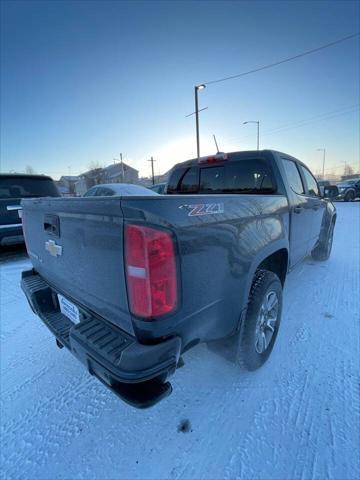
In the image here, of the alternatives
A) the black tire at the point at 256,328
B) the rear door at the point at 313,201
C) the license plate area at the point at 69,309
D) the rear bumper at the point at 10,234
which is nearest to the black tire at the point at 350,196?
the rear door at the point at 313,201

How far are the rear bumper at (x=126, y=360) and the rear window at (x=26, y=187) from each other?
17.1 ft

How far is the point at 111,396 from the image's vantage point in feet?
6.58

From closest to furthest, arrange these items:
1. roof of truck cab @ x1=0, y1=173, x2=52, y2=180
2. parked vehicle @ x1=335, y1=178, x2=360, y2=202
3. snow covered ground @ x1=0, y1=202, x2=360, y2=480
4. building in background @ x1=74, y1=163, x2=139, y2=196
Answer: snow covered ground @ x1=0, y1=202, x2=360, y2=480 → roof of truck cab @ x1=0, y1=173, x2=52, y2=180 → parked vehicle @ x1=335, y1=178, x2=360, y2=202 → building in background @ x1=74, y1=163, x2=139, y2=196

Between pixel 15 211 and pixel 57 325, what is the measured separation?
13.8ft

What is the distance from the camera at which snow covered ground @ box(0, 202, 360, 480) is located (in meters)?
1.49

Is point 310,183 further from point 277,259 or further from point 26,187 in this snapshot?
point 26,187

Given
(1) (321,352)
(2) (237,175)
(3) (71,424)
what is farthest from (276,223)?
(3) (71,424)

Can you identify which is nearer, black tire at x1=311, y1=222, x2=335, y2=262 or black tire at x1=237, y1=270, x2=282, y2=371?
black tire at x1=237, y1=270, x2=282, y2=371

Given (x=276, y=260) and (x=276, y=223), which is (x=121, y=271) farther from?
(x=276, y=260)

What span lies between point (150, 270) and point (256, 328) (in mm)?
1314

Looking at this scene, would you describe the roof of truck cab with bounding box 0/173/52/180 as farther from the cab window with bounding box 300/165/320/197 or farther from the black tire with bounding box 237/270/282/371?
the black tire with bounding box 237/270/282/371

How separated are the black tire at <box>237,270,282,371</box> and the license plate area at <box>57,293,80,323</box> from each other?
1.21m

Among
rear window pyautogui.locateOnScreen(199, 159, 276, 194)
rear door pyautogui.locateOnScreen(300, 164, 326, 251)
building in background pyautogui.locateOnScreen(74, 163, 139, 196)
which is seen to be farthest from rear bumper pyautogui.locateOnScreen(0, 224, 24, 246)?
building in background pyautogui.locateOnScreen(74, 163, 139, 196)

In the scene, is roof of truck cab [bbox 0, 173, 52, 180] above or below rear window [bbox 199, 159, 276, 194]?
Answer: above
